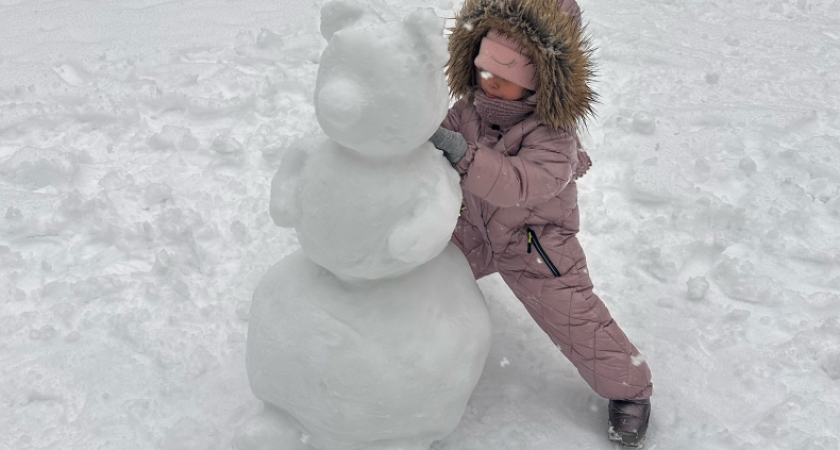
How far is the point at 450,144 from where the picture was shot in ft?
5.88

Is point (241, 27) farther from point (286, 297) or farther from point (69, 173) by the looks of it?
point (286, 297)

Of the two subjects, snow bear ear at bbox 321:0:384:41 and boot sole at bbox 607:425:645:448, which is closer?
snow bear ear at bbox 321:0:384:41

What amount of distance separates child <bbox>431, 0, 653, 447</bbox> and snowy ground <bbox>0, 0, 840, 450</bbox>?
245 mm

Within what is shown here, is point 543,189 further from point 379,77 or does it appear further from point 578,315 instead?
point 379,77

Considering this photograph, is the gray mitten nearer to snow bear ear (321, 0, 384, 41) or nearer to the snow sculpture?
the snow sculpture

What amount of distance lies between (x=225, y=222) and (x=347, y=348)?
126 cm

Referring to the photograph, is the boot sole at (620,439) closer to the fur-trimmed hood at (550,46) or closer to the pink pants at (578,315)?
the pink pants at (578,315)

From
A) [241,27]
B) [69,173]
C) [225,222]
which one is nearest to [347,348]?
[225,222]

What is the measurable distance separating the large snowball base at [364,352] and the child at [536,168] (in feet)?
1.01

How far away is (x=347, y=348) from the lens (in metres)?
1.84

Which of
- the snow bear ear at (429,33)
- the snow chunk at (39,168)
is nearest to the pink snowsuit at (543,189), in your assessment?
the snow bear ear at (429,33)

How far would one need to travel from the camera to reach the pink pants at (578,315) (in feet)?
7.22

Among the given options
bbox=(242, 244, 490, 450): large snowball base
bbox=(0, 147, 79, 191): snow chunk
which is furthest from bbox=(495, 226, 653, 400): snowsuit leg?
bbox=(0, 147, 79, 191): snow chunk

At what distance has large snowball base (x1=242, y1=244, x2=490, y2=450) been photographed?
184 cm
